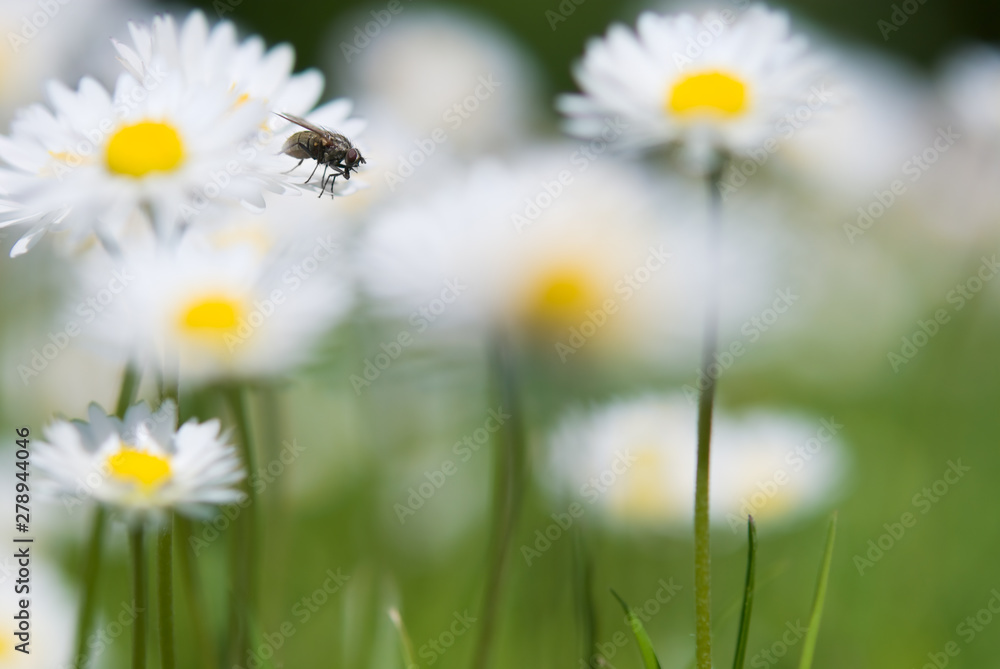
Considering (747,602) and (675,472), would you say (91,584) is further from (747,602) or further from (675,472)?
(675,472)

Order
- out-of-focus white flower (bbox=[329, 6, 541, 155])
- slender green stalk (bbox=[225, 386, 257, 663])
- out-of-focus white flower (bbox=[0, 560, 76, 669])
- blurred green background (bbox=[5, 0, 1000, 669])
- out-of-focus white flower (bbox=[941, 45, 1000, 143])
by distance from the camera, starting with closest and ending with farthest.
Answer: slender green stalk (bbox=[225, 386, 257, 663]), out-of-focus white flower (bbox=[0, 560, 76, 669]), blurred green background (bbox=[5, 0, 1000, 669]), out-of-focus white flower (bbox=[941, 45, 1000, 143]), out-of-focus white flower (bbox=[329, 6, 541, 155])

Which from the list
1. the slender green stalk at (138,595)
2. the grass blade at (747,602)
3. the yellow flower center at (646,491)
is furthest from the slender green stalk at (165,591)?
the yellow flower center at (646,491)

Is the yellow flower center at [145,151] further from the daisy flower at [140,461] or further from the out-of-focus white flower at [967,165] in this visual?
the out-of-focus white flower at [967,165]

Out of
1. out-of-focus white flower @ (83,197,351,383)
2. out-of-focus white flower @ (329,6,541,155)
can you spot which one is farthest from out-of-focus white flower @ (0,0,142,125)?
out-of-focus white flower @ (83,197,351,383)

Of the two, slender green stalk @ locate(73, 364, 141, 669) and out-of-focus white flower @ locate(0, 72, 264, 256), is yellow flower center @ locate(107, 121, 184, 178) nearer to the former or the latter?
out-of-focus white flower @ locate(0, 72, 264, 256)

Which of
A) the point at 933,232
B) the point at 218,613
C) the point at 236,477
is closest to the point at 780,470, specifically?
the point at 218,613

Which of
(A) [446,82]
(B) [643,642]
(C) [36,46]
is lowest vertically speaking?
(B) [643,642]

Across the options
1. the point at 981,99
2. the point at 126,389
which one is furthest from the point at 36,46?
the point at 981,99
